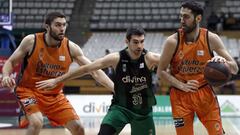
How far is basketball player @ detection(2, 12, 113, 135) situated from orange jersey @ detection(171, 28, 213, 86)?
39.2 inches

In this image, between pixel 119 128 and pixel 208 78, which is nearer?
pixel 208 78

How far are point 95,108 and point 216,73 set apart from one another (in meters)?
8.01

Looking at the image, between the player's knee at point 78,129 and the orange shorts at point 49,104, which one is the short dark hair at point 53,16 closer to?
the orange shorts at point 49,104

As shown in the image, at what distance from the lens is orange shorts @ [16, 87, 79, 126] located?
529 centimetres

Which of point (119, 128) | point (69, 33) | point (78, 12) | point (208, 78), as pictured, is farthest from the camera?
point (78, 12)

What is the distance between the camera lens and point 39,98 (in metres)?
5.36

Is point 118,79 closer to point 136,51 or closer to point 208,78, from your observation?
point 136,51

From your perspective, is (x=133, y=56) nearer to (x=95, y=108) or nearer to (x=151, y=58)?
(x=151, y=58)

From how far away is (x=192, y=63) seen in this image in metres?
4.54

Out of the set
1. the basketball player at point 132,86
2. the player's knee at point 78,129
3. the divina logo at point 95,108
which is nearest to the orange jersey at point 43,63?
the player's knee at point 78,129

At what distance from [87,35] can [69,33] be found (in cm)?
68

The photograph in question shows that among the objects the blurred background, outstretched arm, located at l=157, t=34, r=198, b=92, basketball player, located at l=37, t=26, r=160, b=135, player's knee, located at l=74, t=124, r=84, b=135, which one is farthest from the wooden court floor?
outstretched arm, located at l=157, t=34, r=198, b=92

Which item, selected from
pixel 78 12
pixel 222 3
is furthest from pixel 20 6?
pixel 222 3

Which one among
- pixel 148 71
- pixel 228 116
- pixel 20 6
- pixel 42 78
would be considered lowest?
pixel 228 116
